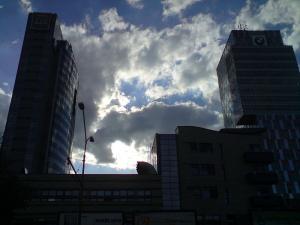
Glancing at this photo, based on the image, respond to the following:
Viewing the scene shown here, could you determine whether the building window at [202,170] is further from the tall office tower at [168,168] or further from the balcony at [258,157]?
the balcony at [258,157]

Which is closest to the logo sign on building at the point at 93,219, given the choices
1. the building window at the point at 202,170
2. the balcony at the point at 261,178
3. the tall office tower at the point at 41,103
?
the building window at the point at 202,170

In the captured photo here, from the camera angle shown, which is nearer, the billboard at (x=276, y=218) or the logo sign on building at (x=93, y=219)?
the logo sign on building at (x=93, y=219)

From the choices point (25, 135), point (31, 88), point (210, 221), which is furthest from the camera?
point (31, 88)

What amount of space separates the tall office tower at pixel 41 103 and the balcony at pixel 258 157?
2672 inches

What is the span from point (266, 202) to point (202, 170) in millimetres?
13886

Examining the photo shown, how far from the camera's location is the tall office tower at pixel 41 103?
102562mm

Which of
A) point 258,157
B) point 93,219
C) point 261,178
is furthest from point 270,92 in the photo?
point 93,219

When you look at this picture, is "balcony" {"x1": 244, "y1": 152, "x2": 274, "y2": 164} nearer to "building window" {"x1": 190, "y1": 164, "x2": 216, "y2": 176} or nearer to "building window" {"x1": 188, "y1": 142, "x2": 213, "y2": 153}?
"building window" {"x1": 188, "y1": 142, "x2": 213, "y2": 153}

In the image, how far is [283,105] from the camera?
413 ft

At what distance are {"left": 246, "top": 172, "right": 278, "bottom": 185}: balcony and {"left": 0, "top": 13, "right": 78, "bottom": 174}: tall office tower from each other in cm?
6842

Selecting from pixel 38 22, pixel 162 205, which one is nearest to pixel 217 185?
pixel 162 205

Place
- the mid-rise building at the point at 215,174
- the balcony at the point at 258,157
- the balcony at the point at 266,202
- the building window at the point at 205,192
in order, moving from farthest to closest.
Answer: the balcony at the point at 258,157 < the balcony at the point at 266,202 < the building window at the point at 205,192 < the mid-rise building at the point at 215,174

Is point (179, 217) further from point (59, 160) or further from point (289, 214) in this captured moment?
point (59, 160)

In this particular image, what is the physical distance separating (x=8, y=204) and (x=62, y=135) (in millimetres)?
83941
